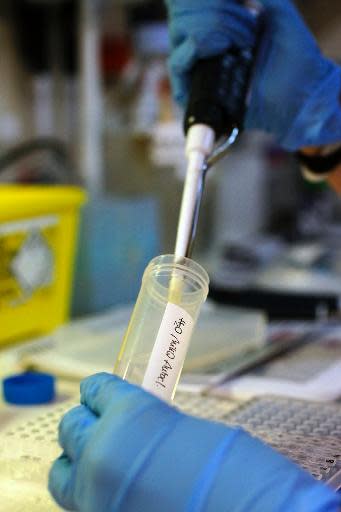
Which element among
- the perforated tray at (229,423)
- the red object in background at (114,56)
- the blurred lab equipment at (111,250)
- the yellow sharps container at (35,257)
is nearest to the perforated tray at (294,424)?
the perforated tray at (229,423)

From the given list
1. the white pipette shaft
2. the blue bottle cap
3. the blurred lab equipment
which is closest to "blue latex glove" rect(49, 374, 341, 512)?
the white pipette shaft

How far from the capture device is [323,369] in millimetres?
1023

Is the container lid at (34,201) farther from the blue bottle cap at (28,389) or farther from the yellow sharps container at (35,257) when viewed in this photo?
the blue bottle cap at (28,389)

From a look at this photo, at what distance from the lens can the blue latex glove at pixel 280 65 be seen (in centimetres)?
95

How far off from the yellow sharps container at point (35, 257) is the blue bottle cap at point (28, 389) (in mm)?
240

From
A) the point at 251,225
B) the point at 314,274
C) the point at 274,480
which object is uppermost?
the point at 274,480

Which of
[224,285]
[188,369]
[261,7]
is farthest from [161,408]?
[224,285]

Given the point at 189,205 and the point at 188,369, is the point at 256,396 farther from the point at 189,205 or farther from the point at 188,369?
the point at 189,205

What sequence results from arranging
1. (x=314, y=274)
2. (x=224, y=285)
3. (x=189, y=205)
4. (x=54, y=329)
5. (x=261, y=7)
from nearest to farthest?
(x=189, y=205), (x=261, y=7), (x=54, y=329), (x=224, y=285), (x=314, y=274)

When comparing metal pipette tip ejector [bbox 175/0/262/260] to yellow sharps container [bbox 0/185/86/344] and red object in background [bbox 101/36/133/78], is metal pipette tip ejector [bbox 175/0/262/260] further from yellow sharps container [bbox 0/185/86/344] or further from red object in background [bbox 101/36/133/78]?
red object in background [bbox 101/36/133/78]

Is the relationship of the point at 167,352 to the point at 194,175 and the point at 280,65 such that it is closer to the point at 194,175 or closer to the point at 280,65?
the point at 194,175

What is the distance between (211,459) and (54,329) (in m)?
0.80

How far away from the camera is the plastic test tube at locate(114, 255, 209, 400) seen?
0.58m

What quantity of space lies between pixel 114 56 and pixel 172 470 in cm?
155
